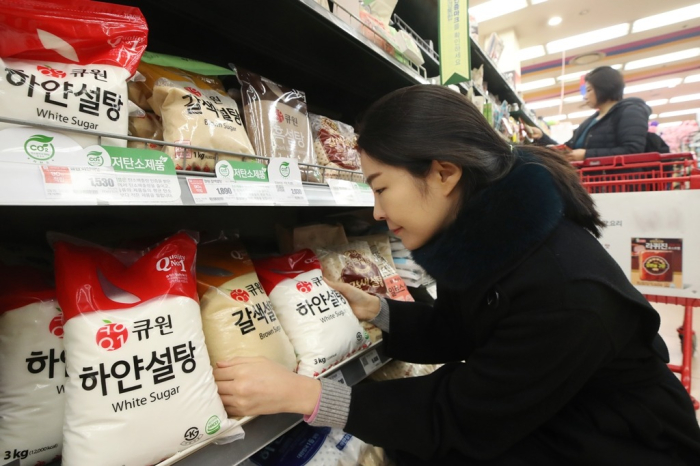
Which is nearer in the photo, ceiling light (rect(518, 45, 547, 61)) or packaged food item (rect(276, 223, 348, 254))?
packaged food item (rect(276, 223, 348, 254))

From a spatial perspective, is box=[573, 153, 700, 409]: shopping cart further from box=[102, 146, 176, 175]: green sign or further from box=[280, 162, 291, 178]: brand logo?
box=[102, 146, 176, 175]: green sign

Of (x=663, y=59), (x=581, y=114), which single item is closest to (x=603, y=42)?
(x=663, y=59)

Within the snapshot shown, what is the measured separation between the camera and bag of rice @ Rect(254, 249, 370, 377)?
829 mm

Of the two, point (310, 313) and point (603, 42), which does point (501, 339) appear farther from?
point (603, 42)

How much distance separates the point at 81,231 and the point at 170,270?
549 mm

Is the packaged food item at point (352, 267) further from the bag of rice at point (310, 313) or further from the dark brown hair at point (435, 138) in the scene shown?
the dark brown hair at point (435, 138)

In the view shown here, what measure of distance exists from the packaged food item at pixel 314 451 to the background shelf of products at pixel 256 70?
8.3 inches

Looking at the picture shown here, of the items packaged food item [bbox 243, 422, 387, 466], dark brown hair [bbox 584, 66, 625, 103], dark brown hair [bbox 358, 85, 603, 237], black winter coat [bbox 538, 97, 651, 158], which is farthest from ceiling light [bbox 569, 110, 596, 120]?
packaged food item [bbox 243, 422, 387, 466]

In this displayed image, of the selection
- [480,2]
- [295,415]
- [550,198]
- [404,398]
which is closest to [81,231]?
[295,415]

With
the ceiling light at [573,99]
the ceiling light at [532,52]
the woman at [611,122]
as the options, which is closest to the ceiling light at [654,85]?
the ceiling light at [573,99]

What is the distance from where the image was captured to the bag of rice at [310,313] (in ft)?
2.72

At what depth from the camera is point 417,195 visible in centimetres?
85

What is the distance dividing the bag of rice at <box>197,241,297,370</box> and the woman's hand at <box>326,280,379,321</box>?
0.95 ft

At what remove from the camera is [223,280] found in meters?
0.79
